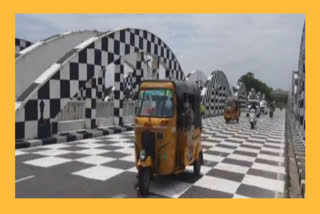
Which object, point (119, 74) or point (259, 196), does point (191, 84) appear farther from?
point (119, 74)

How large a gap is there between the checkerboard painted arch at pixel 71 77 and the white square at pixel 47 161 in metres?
1.50

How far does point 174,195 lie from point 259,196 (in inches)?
44.1

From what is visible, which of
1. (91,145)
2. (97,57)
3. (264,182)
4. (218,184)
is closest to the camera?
(218,184)

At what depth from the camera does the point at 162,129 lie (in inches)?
139

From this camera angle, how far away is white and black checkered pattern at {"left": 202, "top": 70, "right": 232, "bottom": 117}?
1784 cm

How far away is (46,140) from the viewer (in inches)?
247

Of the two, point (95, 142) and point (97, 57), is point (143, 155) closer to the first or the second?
point (95, 142)

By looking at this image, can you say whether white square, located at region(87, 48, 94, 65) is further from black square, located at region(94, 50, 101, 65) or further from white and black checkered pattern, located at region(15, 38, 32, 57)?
white and black checkered pattern, located at region(15, 38, 32, 57)

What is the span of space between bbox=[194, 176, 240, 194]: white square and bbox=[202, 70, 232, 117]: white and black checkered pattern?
13.0 metres

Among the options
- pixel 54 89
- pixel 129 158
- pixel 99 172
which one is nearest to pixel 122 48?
pixel 54 89

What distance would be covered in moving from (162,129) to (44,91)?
418 centimetres

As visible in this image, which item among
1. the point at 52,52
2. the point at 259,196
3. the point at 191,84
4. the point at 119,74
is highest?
the point at 52,52

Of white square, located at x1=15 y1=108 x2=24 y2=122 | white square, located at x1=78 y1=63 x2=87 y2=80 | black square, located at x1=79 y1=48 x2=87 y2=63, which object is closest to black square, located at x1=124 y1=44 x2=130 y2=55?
black square, located at x1=79 y1=48 x2=87 y2=63

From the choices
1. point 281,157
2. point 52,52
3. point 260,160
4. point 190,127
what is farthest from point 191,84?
point 52,52
